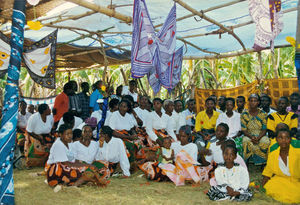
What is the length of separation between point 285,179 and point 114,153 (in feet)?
8.73

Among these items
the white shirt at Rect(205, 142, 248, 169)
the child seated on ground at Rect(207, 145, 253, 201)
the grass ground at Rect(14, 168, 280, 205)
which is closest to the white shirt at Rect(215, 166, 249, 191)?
the child seated on ground at Rect(207, 145, 253, 201)

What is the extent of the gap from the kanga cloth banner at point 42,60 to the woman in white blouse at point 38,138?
522 mm

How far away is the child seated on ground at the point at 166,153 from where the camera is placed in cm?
499

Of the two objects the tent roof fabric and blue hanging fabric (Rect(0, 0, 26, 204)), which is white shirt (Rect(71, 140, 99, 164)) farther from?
the tent roof fabric

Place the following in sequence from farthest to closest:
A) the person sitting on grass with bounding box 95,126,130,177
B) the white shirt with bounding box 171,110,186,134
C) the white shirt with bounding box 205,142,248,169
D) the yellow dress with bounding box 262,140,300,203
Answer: the white shirt with bounding box 171,110,186,134, the person sitting on grass with bounding box 95,126,130,177, the white shirt with bounding box 205,142,248,169, the yellow dress with bounding box 262,140,300,203

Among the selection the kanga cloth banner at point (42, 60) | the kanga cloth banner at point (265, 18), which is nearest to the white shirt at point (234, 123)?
the kanga cloth banner at point (265, 18)

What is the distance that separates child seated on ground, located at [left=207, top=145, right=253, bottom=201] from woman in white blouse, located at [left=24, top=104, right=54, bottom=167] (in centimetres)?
346

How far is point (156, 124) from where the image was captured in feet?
20.4

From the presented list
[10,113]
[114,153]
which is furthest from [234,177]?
[10,113]

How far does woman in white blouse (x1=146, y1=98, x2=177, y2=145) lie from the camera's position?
240 inches

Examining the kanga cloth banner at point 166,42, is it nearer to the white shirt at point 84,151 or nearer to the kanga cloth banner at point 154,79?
the kanga cloth banner at point 154,79

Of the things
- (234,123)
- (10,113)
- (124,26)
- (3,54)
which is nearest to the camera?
(10,113)

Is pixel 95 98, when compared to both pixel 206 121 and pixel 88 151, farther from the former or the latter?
pixel 206 121

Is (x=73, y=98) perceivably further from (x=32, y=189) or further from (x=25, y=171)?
(x=32, y=189)
